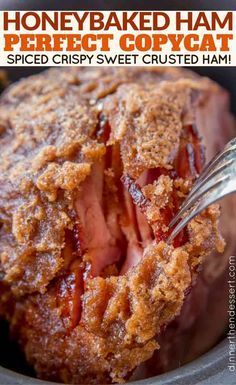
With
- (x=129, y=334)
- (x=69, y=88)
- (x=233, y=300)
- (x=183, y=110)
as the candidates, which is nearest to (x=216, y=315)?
(x=233, y=300)

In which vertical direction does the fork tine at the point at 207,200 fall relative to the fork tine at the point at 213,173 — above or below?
below

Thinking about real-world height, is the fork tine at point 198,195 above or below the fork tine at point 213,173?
below

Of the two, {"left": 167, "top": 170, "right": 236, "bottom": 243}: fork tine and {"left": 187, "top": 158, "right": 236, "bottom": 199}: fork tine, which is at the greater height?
{"left": 187, "top": 158, "right": 236, "bottom": 199}: fork tine

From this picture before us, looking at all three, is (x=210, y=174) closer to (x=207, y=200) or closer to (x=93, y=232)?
(x=207, y=200)

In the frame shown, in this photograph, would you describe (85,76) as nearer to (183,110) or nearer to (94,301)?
(183,110)
